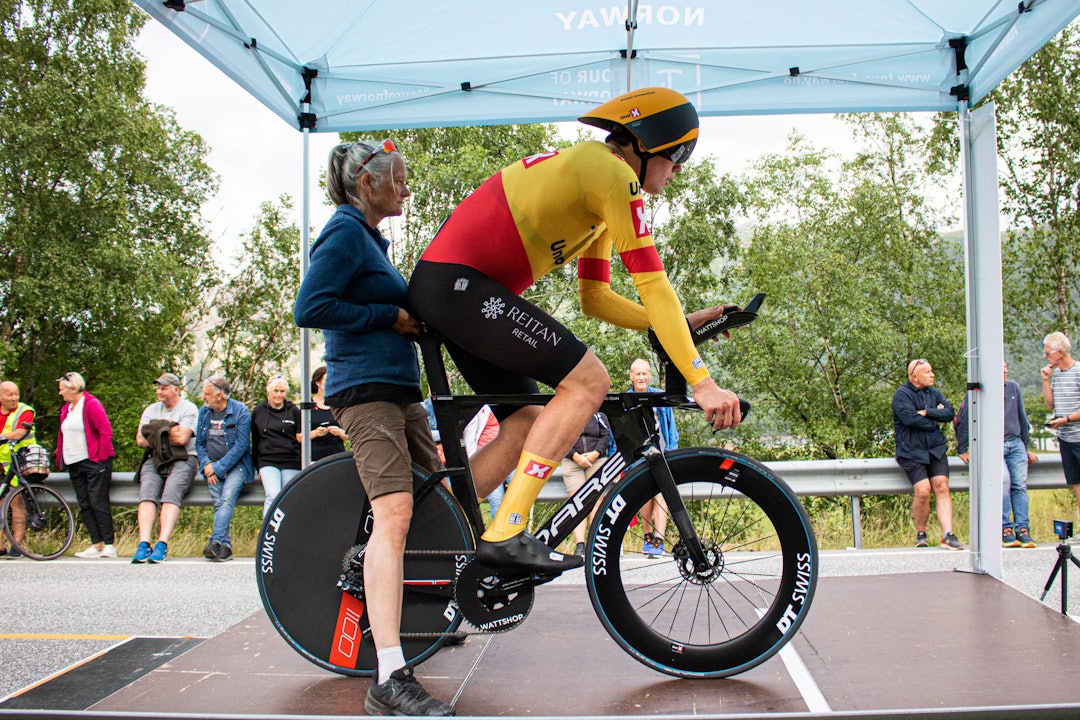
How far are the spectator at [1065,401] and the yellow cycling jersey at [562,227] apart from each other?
7006 millimetres

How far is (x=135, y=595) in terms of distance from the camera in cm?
665

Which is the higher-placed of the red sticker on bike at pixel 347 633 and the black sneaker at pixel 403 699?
the red sticker on bike at pixel 347 633

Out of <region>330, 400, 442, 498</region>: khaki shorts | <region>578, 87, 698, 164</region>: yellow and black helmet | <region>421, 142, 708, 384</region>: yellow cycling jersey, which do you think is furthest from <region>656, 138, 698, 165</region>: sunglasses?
<region>330, 400, 442, 498</region>: khaki shorts

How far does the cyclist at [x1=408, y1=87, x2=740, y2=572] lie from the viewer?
3.00 meters

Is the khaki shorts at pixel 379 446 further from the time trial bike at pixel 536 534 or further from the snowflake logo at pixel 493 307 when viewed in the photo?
the snowflake logo at pixel 493 307

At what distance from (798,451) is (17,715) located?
59.0ft

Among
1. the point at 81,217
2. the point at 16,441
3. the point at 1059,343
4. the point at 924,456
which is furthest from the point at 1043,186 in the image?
the point at 81,217

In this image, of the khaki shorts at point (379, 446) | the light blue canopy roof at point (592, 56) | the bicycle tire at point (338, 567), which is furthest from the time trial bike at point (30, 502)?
the khaki shorts at point (379, 446)

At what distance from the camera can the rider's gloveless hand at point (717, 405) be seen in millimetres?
2945

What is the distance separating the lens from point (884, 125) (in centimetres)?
2694

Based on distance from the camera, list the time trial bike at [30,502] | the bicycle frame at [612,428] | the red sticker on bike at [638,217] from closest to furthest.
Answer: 1. the red sticker on bike at [638,217]
2. the bicycle frame at [612,428]
3. the time trial bike at [30,502]

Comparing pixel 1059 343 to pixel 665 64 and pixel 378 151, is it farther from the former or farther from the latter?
pixel 378 151

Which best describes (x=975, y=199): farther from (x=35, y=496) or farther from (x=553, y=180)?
(x=35, y=496)

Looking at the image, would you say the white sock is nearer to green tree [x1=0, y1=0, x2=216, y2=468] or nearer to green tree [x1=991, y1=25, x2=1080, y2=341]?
green tree [x1=0, y1=0, x2=216, y2=468]
